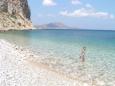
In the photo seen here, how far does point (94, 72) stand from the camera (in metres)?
27.8

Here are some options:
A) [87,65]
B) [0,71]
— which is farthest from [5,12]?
[0,71]

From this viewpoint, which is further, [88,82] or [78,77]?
[78,77]

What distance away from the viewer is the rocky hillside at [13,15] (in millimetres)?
Result: 161375

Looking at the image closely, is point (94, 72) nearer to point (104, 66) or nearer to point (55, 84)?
point (104, 66)

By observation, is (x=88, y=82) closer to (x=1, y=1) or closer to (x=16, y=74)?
(x=16, y=74)

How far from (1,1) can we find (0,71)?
518ft

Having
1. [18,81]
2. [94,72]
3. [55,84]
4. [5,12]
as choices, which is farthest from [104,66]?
[5,12]

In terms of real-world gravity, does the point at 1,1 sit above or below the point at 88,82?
above

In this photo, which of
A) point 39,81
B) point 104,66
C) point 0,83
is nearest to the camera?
point 0,83

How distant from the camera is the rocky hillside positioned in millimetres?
161375

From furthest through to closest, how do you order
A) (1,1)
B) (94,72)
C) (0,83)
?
1. (1,1)
2. (94,72)
3. (0,83)

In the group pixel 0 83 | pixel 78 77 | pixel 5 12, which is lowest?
pixel 0 83

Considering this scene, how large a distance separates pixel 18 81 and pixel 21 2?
602 feet

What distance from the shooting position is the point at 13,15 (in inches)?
6959
